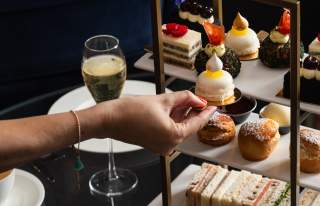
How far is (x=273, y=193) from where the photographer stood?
6.47 feet

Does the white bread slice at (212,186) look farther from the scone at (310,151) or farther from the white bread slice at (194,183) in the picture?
the scone at (310,151)

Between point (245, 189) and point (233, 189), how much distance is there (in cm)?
3

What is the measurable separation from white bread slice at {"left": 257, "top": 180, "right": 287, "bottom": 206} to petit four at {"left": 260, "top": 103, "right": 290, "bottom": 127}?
0.18 metres

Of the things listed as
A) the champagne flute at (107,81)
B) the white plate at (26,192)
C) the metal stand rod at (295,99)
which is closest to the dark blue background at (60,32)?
the champagne flute at (107,81)

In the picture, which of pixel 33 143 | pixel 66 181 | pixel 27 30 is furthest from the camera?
pixel 27 30

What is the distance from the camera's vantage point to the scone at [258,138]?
1798mm

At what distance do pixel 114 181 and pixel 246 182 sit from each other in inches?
14.8

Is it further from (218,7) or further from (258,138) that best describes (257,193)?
(218,7)

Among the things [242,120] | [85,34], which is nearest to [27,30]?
[85,34]

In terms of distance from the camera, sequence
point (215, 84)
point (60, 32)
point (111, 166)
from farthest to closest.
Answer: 1. point (60, 32)
2. point (111, 166)
3. point (215, 84)

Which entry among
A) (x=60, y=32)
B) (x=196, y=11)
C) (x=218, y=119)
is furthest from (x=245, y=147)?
(x=60, y=32)

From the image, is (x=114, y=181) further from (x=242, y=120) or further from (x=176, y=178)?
(x=242, y=120)

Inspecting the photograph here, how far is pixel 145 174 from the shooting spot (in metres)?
2.12

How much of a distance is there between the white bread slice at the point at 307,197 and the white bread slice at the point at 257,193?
92 millimetres
